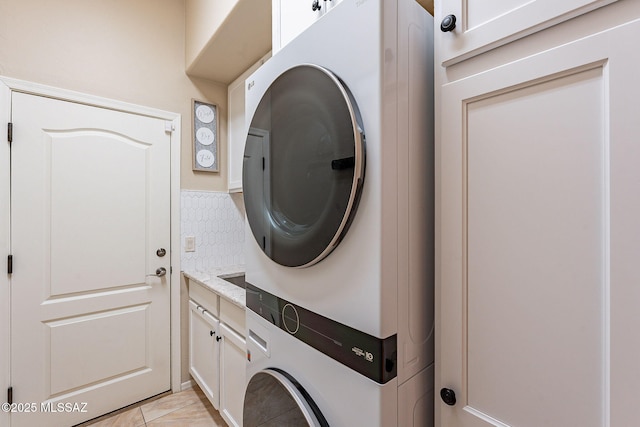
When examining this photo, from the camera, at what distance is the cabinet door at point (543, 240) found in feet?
1.56

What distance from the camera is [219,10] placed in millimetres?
1672

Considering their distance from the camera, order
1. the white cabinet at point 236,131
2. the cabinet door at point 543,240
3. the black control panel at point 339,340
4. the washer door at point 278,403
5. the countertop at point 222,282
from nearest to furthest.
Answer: the cabinet door at point 543,240 → the black control panel at point 339,340 → the washer door at point 278,403 → the countertop at point 222,282 → the white cabinet at point 236,131

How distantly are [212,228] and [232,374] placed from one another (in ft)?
3.76

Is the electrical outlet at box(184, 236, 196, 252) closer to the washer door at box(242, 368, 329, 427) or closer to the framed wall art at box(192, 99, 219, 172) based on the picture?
the framed wall art at box(192, 99, 219, 172)

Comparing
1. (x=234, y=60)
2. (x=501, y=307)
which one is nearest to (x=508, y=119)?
(x=501, y=307)

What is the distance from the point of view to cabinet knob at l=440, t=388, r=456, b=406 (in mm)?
690

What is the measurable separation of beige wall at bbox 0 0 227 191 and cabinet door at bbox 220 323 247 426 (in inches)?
47.7

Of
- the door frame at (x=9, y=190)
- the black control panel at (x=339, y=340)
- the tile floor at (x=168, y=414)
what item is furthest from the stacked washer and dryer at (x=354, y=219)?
the door frame at (x=9, y=190)

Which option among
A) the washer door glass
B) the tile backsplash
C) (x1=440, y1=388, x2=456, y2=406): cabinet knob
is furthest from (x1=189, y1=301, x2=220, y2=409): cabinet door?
(x1=440, y1=388, x2=456, y2=406): cabinet knob

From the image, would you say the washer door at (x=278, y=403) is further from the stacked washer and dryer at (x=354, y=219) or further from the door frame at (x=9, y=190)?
the door frame at (x=9, y=190)

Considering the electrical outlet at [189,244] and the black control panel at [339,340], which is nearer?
the black control panel at [339,340]

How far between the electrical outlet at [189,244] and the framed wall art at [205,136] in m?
0.52

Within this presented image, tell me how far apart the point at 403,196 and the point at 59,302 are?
6.80 ft

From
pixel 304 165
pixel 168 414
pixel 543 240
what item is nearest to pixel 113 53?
pixel 304 165
